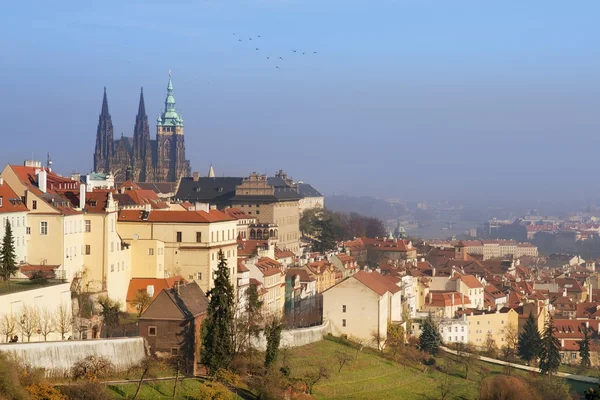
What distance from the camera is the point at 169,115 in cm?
18600

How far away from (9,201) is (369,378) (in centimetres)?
1818

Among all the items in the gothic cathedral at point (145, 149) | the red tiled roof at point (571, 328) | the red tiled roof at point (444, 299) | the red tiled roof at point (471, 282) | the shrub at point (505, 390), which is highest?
the gothic cathedral at point (145, 149)

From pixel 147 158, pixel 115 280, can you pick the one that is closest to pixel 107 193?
pixel 115 280

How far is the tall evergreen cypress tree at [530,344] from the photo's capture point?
257 ft

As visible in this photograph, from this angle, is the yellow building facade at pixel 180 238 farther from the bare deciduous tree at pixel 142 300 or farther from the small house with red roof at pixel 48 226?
the small house with red roof at pixel 48 226

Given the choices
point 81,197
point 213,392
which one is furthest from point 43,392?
point 81,197

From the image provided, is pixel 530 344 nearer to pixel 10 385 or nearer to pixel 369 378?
pixel 369 378

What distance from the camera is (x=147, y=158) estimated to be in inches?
7018

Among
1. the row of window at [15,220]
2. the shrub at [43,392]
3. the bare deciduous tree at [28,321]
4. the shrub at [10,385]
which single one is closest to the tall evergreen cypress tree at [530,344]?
the row of window at [15,220]

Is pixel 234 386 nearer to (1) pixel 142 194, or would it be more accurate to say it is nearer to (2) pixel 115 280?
(2) pixel 115 280

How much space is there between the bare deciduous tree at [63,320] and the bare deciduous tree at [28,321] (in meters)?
1.23

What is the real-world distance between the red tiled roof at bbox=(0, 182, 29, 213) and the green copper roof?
434 feet

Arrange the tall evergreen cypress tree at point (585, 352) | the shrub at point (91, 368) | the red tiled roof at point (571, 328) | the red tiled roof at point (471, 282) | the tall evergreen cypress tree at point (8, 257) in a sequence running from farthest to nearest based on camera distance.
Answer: the red tiled roof at point (471, 282) < the red tiled roof at point (571, 328) < the tall evergreen cypress tree at point (585, 352) < the tall evergreen cypress tree at point (8, 257) < the shrub at point (91, 368)

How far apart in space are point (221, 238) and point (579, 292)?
60488mm
